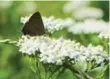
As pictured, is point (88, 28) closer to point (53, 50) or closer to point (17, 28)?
point (17, 28)

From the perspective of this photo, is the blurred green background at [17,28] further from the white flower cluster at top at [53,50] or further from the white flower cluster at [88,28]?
the white flower cluster at top at [53,50]

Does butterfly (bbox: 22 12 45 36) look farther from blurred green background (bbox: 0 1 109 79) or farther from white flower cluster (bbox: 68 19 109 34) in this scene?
white flower cluster (bbox: 68 19 109 34)

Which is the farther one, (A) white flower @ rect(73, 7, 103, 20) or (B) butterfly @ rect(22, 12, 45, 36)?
(A) white flower @ rect(73, 7, 103, 20)

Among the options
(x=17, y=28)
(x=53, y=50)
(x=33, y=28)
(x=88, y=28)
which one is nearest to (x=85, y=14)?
(x=17, y=28)

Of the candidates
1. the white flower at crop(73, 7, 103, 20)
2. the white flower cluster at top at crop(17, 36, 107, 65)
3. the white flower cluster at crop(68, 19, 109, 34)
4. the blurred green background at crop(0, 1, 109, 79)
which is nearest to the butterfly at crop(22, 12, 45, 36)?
the white flower cluster at top at crop(17, 36, 107, 65)

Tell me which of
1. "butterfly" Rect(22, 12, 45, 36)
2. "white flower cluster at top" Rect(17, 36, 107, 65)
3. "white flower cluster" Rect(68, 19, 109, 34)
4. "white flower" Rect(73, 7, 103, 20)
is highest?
"butterfly" Rect(22, 12, 45, 36)

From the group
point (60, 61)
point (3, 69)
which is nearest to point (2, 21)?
point (3, 69)
